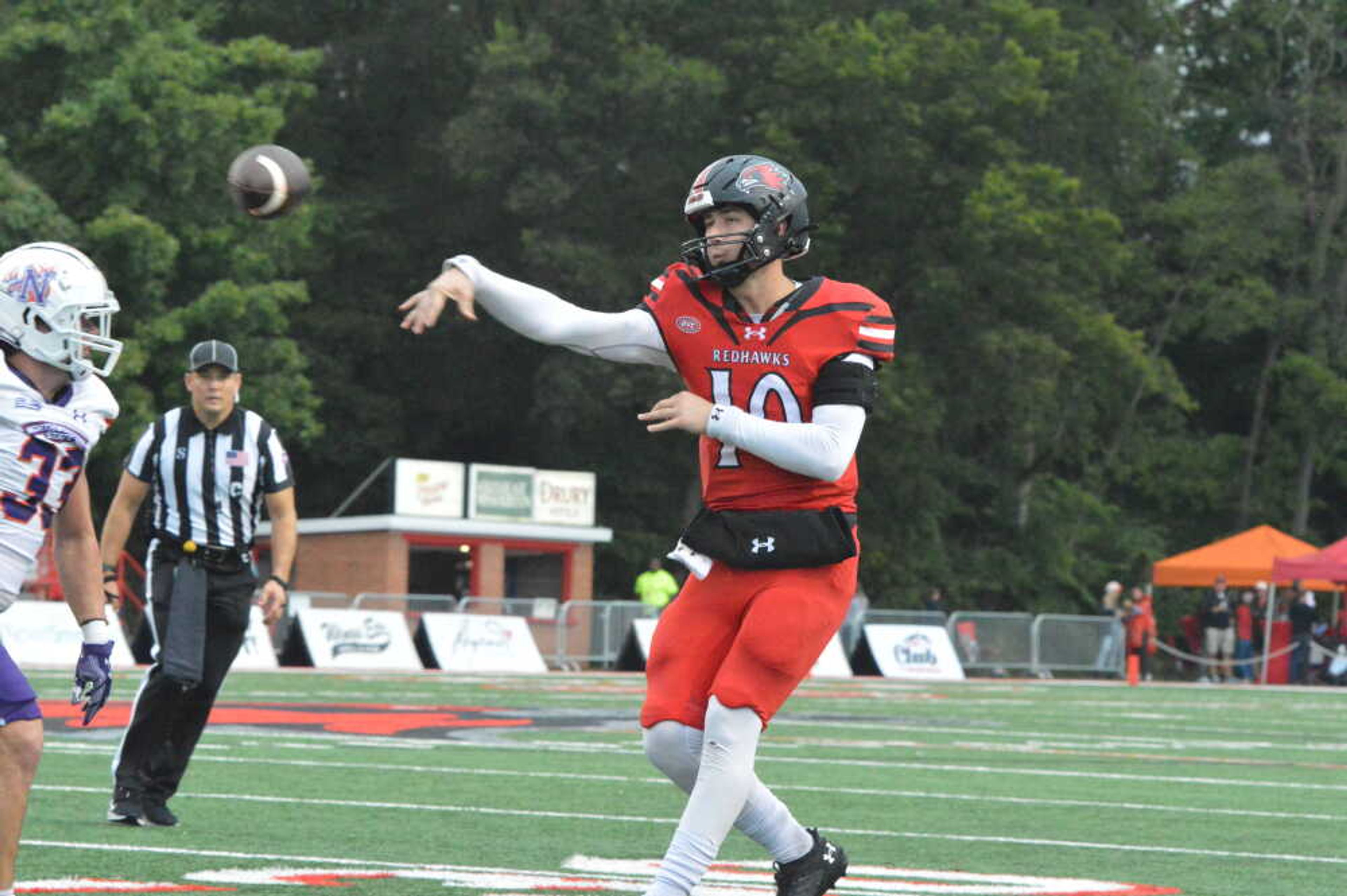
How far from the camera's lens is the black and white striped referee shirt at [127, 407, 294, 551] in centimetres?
1027

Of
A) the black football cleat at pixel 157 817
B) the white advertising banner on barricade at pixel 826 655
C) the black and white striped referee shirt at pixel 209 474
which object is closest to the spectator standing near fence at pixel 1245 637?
the white advertising banner on barricade at pixel 826 655

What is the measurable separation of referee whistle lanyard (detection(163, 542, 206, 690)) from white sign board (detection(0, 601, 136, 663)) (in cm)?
1615

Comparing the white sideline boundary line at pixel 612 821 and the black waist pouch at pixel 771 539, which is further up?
the black waist pouch at pixel 771 539

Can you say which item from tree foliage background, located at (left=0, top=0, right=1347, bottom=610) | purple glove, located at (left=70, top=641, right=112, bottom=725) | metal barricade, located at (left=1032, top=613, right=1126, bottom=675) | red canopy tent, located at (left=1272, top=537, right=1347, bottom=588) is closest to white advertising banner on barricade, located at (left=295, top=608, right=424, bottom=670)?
tree foliage background, located at (left=0, top=0, right=1347, bottom=610)

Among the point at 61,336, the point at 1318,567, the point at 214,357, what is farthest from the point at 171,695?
the point at 1318,567

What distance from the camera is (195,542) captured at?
10.2 m

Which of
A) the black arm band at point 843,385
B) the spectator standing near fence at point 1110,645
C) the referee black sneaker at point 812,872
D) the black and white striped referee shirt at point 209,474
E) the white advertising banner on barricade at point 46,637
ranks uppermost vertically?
the black arm band at point 843,385

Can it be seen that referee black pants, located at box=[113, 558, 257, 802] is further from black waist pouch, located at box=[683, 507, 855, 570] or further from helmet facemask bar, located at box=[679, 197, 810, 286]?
helmet facemask bar, located at box=[679, 197, 810, 286]

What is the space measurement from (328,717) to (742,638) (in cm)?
1163

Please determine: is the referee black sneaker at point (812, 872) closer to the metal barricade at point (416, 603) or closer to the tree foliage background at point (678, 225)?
the metal barricade at point (416, 603)

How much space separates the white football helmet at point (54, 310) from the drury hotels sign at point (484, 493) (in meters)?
32.4

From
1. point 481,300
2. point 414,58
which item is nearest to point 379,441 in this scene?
point 414,58

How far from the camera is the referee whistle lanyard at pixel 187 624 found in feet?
32.8

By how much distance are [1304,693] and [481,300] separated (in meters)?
27.4
